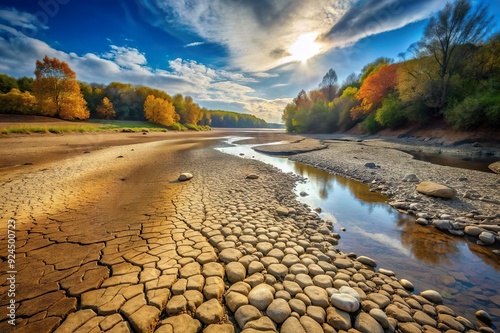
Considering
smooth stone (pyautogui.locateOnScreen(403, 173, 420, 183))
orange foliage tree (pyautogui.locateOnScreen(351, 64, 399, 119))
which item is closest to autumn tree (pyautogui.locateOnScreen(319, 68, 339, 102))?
orange foliage tree (pyautogui.locateOnScreen(351, 64, 399, 119))

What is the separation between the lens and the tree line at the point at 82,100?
1266 inches

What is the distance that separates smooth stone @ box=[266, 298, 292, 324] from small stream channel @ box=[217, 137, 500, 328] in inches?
92.6

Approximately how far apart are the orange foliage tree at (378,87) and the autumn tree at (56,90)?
181 ft

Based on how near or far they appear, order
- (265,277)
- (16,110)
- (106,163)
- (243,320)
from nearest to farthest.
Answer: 1. (243,320)
2. (265,277)
3. (106,163)
4. (16,110)

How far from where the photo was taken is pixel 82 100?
1403 inches

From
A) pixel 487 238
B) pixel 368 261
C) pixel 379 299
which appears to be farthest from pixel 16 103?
pixel 487 238

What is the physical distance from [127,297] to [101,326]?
391 mm

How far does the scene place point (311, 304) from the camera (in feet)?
8.04

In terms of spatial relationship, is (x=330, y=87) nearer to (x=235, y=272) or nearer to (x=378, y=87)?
(x=378, y=87)

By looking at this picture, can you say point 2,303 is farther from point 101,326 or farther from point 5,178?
point 5,178

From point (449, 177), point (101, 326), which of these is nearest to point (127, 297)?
point (101, 326)

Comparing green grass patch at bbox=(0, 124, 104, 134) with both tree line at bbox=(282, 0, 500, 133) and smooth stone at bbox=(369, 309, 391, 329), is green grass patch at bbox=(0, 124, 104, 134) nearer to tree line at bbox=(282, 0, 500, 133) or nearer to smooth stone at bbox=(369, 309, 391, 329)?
smooth stone at bbox=(369, 309, 391, 329)

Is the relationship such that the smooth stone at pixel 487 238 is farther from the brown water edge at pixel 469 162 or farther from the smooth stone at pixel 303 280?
the brown water edge at pixel 469 162

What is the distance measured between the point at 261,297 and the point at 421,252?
4017 mm
